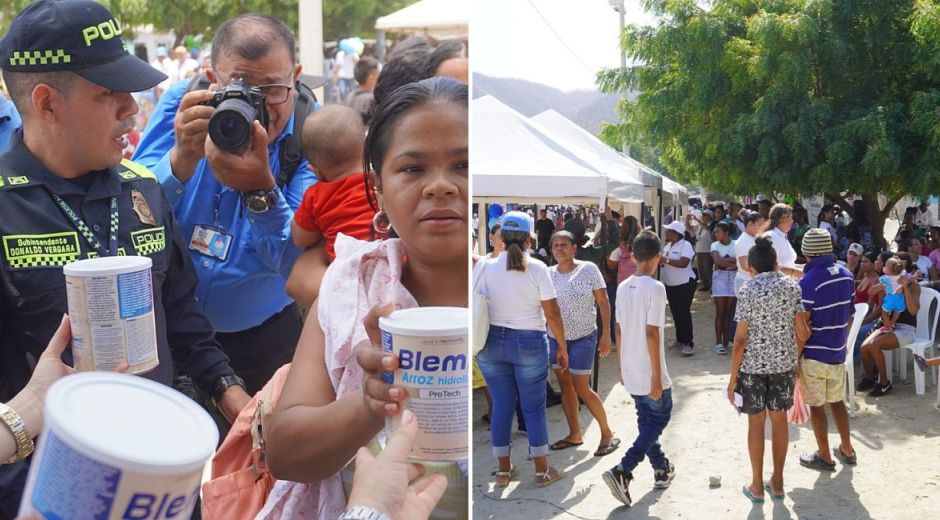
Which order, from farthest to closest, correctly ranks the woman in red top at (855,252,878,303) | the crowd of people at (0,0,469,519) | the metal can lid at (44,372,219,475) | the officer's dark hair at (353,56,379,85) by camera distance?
1. the officer's dark hair at (353,56,379,85)
2. the woman in red top at (855,252,878,303)
3. the crowd of people at (0,0,469,519)
4. the metal can lid at (44,372,219,475)

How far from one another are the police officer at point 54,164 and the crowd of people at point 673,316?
52cm

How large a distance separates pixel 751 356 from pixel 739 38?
641 millimetres

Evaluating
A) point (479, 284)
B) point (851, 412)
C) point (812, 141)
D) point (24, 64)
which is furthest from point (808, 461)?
point (24, 64)

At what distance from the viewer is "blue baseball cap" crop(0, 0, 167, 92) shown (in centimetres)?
107

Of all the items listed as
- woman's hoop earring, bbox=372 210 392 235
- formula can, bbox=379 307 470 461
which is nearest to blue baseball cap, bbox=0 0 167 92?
woman's hoop earring, bbox=372 210 392 235

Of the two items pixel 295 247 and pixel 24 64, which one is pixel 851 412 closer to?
pixel 295 247

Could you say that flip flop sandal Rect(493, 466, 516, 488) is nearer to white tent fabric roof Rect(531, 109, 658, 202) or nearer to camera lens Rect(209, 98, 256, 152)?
white tent fabric roof Rect(531, 109, 658, 202)

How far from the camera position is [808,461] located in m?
1.73

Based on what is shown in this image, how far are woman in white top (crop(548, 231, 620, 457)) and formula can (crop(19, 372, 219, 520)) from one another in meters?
0.72

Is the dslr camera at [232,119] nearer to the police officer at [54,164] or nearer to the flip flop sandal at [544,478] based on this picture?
the police officer at [54,164]

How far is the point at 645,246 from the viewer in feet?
4.66

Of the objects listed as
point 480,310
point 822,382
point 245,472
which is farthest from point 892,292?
point 245,472

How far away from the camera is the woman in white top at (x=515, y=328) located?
1.12 metres

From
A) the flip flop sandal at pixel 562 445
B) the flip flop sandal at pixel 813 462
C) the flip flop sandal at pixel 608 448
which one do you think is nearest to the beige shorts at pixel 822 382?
the flip flop sandal at pixel 813 462
